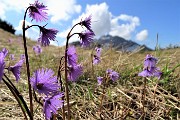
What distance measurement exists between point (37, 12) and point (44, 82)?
1.12ft

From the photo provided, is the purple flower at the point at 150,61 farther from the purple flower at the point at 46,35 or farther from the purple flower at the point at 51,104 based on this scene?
the purple flower at the point at 51,104

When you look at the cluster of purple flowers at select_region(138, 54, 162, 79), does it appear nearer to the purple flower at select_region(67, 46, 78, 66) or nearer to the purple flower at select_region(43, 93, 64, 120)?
the purple flower at select_region(67, 46, 78, 66)

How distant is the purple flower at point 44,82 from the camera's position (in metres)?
1.14

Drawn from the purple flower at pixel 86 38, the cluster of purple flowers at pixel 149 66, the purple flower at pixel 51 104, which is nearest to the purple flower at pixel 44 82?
the purple flower at pixel 51 104

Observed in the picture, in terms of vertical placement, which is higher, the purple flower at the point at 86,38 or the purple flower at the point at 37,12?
the purple flower at the point at 37,12

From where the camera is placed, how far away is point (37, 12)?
135 cm

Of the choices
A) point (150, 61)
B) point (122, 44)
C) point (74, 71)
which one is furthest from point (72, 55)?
point (122, 44)

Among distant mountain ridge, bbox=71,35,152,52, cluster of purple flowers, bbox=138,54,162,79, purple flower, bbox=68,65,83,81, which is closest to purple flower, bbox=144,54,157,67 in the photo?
cluster of purple flowers, bbox=138,54,162,79

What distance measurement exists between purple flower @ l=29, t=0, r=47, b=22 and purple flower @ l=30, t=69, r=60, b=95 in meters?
0.28

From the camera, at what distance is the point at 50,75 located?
1148 millimetres

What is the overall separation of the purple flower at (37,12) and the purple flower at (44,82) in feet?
0.91

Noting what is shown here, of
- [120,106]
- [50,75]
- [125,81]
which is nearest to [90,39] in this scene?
[50,75]

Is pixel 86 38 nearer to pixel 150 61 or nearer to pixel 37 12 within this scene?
pixel 37 12

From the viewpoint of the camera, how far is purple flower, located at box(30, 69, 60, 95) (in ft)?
3.75
